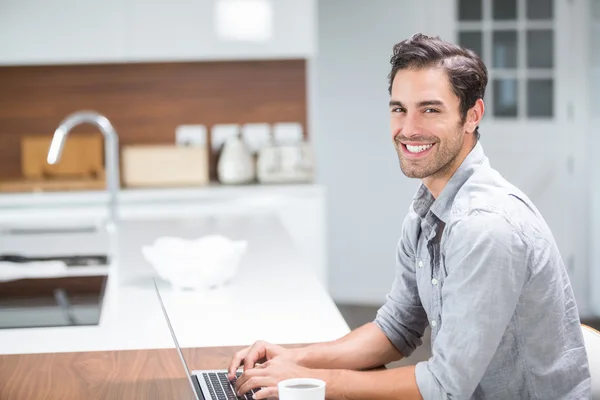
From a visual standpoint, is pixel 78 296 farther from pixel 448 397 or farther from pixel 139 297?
pixel 448 397

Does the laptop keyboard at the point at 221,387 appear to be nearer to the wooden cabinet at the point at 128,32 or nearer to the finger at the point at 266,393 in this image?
the finger at the point at 266,393

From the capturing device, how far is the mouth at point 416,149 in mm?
1816

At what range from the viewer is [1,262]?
130 inches

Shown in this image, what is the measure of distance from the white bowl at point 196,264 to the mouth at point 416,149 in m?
0.99

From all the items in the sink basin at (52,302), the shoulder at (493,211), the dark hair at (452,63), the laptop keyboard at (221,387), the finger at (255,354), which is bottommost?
the sink basin at (52,302)

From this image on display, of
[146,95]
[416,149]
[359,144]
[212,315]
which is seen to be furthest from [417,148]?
[359,144]

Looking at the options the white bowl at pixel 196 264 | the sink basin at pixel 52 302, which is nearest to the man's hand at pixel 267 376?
the sink basin at pixel 52 302

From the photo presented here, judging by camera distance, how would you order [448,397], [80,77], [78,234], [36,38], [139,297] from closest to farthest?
[448,397] → [139,297] → [78,234] → [36,38] → [80,77]

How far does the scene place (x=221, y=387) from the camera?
1788mm

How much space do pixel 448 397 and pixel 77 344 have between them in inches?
35.6

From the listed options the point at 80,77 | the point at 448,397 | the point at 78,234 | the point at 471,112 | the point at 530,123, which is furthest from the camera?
the point at 530,123

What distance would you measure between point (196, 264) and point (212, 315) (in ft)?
0.94

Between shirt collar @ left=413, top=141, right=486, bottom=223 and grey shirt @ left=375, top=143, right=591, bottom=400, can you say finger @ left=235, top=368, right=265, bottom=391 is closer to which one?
grey shirt @ left=375, top=143, right=591, bottom=400

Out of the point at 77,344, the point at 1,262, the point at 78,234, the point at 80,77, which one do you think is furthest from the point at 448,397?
the point at 80,77
